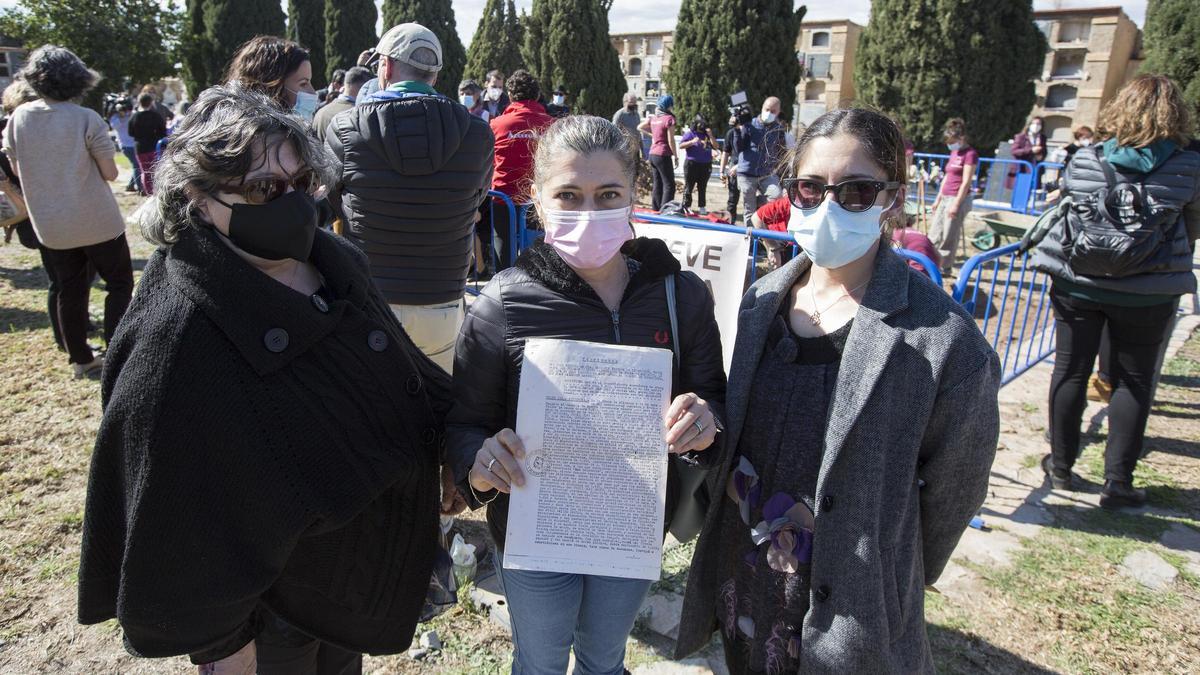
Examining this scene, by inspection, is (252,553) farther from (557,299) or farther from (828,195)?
(828,195)

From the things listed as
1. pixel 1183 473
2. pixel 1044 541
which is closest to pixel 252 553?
pixel 1044 541

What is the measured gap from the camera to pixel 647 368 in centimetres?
157

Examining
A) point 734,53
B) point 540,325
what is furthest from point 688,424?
point 734,53

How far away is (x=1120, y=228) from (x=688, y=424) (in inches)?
120

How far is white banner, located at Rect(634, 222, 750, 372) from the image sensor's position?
11.6 feet

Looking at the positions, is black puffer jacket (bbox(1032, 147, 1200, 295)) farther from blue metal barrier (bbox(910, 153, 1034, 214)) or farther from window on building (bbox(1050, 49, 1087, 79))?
window on building (bbox(1050, 49, 1087, 79))

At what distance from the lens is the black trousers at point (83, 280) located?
4.87 meters

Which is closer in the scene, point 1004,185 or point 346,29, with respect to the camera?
point 1004,185

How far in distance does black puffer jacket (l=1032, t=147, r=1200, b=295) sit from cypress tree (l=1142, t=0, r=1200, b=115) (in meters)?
15.5

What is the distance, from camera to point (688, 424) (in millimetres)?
1557

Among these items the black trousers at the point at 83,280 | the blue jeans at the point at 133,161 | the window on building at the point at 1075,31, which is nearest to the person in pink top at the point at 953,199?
the black trousers at the point at 83,280

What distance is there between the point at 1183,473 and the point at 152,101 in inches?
546

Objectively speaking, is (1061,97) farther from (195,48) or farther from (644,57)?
(195,48)

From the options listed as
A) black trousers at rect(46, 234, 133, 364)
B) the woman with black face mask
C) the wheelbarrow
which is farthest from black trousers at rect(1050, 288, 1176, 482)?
black trousers at rect(46, 234, 133, 364)
